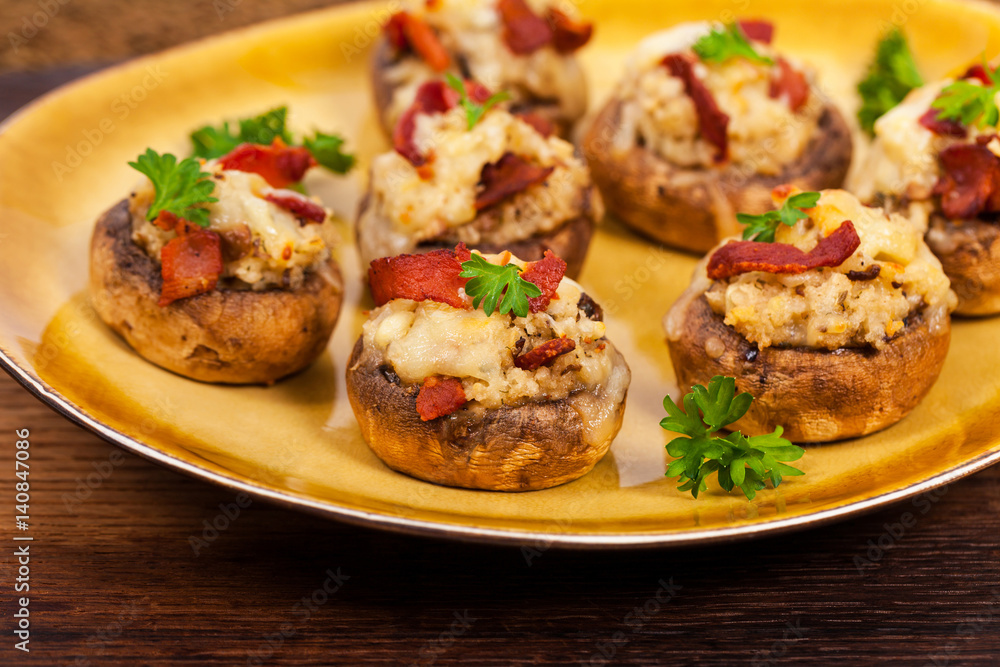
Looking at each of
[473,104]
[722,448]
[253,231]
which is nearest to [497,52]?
[473,104]

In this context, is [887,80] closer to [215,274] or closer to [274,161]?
[274,161]

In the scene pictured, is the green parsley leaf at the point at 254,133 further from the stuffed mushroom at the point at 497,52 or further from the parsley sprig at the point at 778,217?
the parsley sprig at the point at 778,217

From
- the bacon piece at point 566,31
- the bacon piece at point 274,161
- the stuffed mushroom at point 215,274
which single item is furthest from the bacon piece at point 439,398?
the bacon piece at point 566,31

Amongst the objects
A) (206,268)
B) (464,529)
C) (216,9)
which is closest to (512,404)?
(464,529)

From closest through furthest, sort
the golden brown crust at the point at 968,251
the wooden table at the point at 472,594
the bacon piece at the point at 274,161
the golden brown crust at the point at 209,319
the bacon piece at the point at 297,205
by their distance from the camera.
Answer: the wooden table at the point at 472,594 → the golden brown crust at the point at 209,319 → the bacon piece at the point at 297,205 → the golden brown crust at the point at 968,251 → the bacon piece at the point at 274,161

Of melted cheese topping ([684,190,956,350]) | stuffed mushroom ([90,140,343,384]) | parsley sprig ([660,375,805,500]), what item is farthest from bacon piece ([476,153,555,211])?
parsley sprig ([660,375,805,500])

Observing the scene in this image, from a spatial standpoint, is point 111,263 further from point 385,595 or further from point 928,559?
point 928,559
